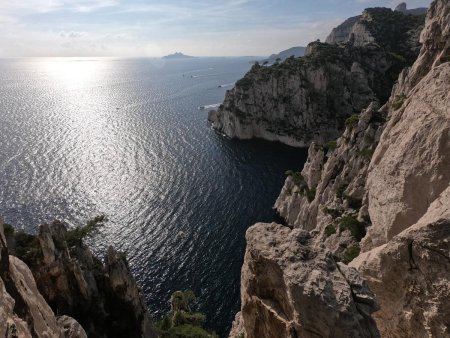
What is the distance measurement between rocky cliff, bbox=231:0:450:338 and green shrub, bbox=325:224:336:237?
0.36m

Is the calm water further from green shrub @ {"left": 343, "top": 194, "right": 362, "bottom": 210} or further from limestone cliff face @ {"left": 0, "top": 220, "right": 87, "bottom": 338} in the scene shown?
limestone cliff face @ {"left": 0, "top": 220, "right": 87, "bottom": 338}

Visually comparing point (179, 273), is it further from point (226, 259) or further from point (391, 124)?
point (391, 124)

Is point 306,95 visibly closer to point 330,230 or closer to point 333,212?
point 333,212

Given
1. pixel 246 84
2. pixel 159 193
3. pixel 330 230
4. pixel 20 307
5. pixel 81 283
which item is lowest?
pixel 159 193

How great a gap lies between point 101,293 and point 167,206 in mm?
50007

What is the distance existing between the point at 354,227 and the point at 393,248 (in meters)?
34.4

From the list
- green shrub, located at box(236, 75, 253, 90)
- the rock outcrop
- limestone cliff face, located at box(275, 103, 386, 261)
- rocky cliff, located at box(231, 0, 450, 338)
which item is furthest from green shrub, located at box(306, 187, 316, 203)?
green shrub, located at box(236, 75, 253, 90)

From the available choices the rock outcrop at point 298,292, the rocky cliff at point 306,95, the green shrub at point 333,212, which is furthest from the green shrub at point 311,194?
the rocky cliff at point 306,95

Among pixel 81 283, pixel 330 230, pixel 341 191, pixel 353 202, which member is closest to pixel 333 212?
pixel 353 202

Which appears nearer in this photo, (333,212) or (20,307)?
(20,307)

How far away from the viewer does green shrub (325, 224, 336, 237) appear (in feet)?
189

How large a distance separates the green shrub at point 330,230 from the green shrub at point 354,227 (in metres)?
2.87

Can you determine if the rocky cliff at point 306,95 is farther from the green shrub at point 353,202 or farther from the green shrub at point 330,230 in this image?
the green shrub at point 330,230

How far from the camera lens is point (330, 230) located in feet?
191
